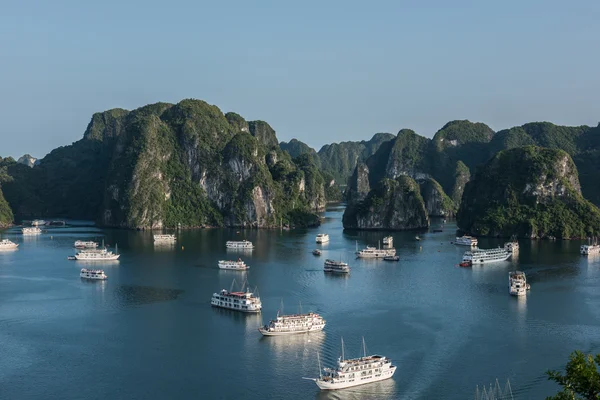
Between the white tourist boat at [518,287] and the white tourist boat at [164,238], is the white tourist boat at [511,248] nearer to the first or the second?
the white tourist boat at [518,287]

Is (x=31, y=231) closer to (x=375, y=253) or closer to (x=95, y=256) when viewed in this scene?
(x=95, y=256)

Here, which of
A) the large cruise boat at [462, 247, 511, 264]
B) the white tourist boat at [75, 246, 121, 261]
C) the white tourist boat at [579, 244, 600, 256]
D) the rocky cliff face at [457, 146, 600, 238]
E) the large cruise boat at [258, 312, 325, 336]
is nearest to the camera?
the large cruise boat at [258, 312, 325, 336]

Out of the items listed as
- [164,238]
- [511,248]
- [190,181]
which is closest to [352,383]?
[511,248]

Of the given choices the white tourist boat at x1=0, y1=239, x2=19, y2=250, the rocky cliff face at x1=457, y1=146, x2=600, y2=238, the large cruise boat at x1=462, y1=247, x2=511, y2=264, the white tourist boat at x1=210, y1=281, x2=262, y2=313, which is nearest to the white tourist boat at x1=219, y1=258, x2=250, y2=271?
the white tourist boat at x1=210, y1=281, x2=262, y2=313

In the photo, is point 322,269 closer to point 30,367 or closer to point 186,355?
point 186,355

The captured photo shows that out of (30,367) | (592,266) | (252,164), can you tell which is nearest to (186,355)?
(30,367)

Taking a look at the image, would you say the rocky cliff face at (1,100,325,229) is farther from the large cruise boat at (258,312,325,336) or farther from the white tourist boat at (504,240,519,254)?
the large cruise boat at (258,312,325,336)

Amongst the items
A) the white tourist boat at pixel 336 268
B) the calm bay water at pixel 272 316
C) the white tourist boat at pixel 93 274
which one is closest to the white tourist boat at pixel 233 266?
the calm bay water at pixel 272 316
